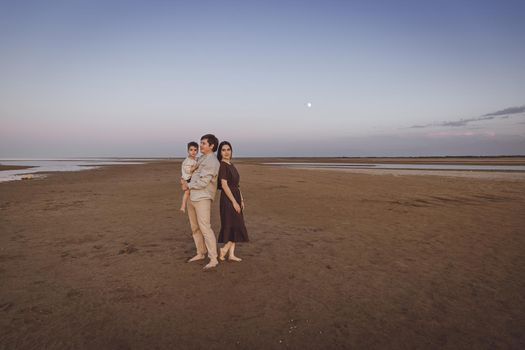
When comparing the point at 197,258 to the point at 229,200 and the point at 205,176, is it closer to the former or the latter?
the point at 229,200

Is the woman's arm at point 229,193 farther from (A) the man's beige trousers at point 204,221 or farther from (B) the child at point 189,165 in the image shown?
(B) the child at point 189,165

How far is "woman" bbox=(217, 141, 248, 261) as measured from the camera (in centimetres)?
512

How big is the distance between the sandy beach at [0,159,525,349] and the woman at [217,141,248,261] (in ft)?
1.95

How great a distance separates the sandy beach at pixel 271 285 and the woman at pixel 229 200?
0.59 meters

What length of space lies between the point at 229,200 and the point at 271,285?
1.59m

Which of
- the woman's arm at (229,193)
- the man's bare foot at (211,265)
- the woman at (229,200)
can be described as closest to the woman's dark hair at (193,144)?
the woman at (229,200)

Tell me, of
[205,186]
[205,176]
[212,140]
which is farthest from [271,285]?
[212,140]

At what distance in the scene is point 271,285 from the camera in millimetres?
4590

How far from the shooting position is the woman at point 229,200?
5.12 metres

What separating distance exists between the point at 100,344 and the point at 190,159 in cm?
298

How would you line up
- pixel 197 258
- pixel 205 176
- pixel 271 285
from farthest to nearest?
pixel 197 258
pixel 205 176
pixel 271 285

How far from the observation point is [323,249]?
21.0ft

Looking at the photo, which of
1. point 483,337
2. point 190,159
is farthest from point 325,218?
point 483,337

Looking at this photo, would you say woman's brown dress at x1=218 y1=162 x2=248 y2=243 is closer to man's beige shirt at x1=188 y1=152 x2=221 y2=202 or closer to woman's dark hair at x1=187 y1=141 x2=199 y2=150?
man's beige shirt at x1=188 y1=152 x2=221 y2=202
